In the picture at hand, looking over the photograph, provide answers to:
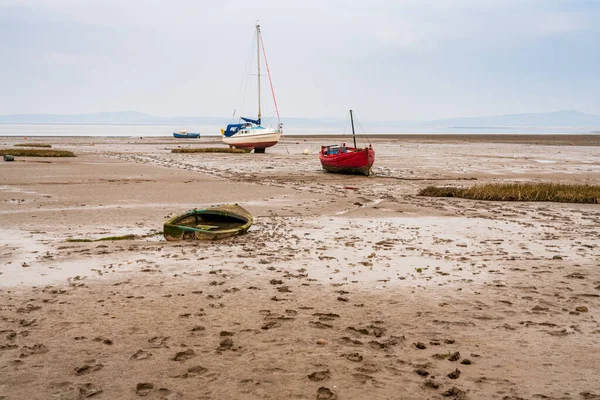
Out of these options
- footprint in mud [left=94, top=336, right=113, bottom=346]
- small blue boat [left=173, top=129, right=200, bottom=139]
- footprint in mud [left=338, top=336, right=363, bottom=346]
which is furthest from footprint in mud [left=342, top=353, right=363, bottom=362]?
small blue boat [left=173, top=129, right=200, bottom=139]

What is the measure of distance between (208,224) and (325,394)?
29.8ft

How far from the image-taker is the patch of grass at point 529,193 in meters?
19.7

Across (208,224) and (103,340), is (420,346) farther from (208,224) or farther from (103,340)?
(208,224)

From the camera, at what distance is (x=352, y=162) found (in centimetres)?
3050

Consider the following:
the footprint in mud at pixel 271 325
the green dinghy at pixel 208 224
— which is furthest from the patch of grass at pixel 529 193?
the footprint in mud at pixel 271 325

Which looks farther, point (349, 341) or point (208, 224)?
point (208, 224)

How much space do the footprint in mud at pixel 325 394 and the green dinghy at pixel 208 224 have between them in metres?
7.49

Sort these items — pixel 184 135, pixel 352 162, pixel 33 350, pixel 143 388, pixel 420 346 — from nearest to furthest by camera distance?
pixel 143 388 → pixel 33 350 → pixel 420 346 → pixel 352 162 → pixel 184 135

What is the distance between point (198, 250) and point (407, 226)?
5.92 meters

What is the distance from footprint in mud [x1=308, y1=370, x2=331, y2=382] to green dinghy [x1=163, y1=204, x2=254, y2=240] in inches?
280

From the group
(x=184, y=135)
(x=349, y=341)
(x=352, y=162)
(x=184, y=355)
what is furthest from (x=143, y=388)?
(x=184, y=135)

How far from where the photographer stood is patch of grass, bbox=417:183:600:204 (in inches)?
774

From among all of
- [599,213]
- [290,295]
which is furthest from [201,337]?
[599,213]

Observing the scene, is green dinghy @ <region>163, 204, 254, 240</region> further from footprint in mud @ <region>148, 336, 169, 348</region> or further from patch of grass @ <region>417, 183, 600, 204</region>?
patch of grass @ <region>417, 183, 600, 204</region>
